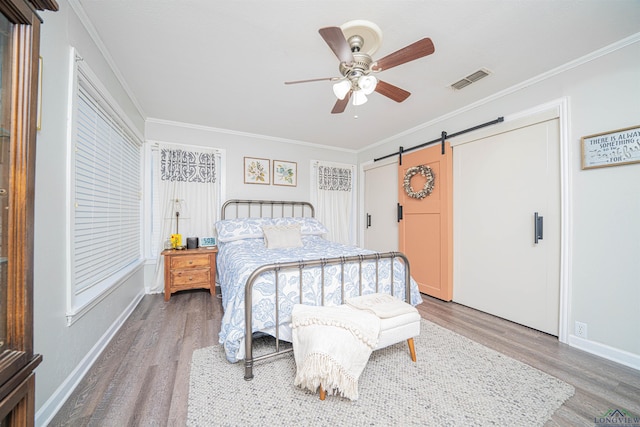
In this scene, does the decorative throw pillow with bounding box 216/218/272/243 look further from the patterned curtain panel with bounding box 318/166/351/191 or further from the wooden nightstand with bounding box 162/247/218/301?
the patterned curtain panel with bounding box 318/166/351/191

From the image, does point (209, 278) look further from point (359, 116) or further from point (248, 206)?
point (359, 116)

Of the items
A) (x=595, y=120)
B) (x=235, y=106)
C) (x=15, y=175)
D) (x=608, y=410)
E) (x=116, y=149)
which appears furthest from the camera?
(x=235, y=106)

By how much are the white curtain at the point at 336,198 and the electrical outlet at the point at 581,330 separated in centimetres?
318

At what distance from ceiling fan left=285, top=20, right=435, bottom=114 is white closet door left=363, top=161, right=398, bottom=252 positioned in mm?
2401

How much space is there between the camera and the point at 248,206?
406 cm

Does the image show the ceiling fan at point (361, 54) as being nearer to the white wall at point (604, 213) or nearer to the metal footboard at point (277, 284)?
the metal footboard at point (277, 284)

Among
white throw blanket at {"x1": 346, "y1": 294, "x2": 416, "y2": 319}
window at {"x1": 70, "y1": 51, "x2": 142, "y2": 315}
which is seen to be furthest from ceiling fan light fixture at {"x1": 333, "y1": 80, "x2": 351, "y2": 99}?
window at {"x1": 70, "y1": 51, "x2": 142, "y2": 315}

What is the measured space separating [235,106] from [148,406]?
9.59 ft

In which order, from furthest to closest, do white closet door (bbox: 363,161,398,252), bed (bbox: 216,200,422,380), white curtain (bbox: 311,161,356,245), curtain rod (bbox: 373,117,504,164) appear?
white curtain (bbox: 311,161,356,245) < white closet door (bbox: 363,161,398,252) < curtain rod (bbox: 373,117,504,164) < bed (bbox: 216,200,422,380)

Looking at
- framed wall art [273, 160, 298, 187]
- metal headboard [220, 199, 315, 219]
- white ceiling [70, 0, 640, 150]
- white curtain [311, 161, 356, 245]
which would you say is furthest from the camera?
white curtain [311, 161, 356, 245]

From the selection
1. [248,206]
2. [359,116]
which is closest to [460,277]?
[359,116]

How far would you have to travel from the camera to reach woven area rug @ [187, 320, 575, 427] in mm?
1356

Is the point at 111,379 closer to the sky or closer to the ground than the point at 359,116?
closer to the ground

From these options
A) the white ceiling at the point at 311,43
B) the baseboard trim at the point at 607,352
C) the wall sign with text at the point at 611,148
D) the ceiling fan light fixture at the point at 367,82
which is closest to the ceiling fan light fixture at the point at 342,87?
the ceiling fan light fixture at the point at 367,82
